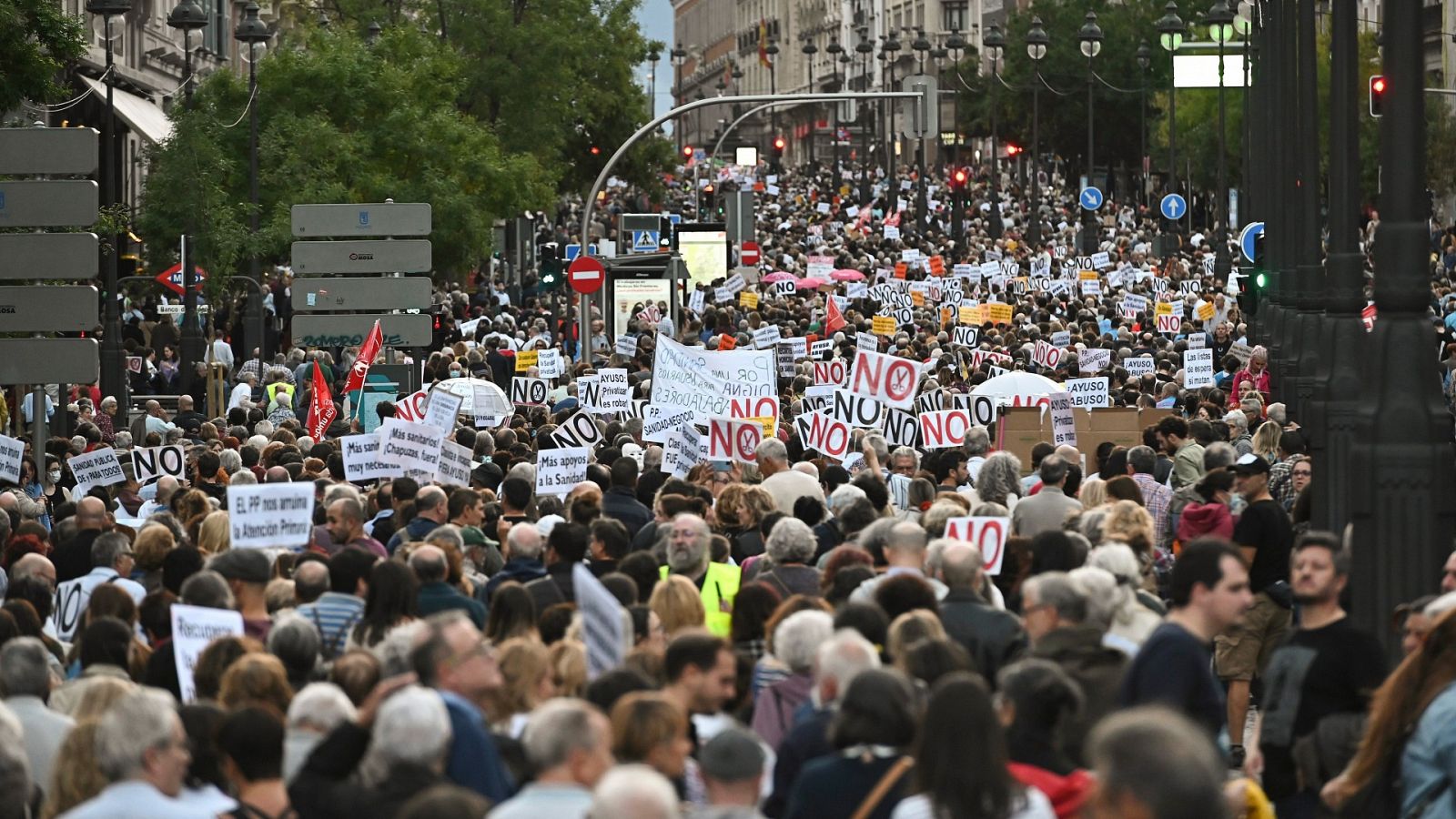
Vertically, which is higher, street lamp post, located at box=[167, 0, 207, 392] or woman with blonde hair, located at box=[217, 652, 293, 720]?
street lamp post, located at box=[167, 0, 207, 392]

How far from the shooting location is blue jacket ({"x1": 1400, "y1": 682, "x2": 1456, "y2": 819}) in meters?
7.14

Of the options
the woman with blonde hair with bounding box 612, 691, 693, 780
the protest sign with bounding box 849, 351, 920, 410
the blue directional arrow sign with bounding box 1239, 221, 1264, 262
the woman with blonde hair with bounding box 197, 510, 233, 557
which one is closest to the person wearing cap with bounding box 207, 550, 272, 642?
the woman with blonde hair with bounding box 197, 510, 233, 557

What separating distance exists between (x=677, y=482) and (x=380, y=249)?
57.5 ft

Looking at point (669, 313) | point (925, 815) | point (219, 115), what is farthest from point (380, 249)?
point (925, 815)

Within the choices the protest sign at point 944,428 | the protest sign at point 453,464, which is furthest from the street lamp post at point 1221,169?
the protest sign at point 453,464

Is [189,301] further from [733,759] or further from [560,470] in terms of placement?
[733,759]

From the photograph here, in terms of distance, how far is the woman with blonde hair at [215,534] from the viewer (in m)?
12.7

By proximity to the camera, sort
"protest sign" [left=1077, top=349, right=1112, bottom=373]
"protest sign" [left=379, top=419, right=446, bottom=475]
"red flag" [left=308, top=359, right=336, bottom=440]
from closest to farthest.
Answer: "protest sign" [left=379, top=419, right=446, bottom=475] < "red flag" [left=308, top=359, right=336, bottom=440] < "protest sign" [left=1077, top=349, right=1112, bottom=373]

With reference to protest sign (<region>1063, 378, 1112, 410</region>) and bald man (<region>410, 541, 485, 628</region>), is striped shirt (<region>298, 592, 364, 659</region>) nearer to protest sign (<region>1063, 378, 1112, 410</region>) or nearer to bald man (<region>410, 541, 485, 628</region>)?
bald man (<region>410, 541, 485, 628</region>)

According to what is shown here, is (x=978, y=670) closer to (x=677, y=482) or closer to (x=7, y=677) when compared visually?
(x=7, y=677)

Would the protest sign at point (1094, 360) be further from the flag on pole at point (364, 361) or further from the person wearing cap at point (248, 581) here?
the person wearing cap at point (248, 581)

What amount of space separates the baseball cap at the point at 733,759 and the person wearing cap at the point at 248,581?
4.08 m

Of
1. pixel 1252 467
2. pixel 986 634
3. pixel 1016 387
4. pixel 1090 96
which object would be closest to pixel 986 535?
pixel 1252 467

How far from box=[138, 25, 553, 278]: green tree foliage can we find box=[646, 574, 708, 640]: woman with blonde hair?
31572 millimetres
